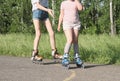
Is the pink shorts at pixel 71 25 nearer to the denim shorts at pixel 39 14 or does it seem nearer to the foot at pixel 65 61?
the foot at pixel 65 61

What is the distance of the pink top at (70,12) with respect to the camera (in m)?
10.3

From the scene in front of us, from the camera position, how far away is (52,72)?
9.51 meters

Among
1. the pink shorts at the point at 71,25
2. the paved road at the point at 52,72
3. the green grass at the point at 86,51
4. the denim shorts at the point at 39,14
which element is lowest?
the green grass at the point at 86,51

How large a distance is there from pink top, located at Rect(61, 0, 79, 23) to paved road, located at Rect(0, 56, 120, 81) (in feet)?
3.67

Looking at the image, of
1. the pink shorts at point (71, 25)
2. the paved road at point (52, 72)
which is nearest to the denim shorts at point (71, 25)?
the pink shorts at point (71, 25)

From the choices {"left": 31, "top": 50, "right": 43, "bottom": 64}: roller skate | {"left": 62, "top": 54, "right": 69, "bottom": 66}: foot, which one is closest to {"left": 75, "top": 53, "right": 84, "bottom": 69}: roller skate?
{"left": 62, "top": 54, "right": 69, "bottom": 66}: foot

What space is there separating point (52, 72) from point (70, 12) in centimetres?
161

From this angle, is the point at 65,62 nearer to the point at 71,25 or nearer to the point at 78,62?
the point at 78,62

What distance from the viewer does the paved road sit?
860 cm

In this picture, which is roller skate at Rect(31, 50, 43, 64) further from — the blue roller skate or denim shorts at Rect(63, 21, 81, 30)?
denim shorts at Rect(63, 21, 81, 30)

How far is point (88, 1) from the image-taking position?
6347 centimetres

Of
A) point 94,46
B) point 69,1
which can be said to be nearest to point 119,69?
point 69,1

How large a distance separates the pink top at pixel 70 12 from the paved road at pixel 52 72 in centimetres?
112

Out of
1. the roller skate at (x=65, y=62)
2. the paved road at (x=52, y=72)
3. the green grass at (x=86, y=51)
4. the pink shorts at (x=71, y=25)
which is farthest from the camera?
the green grass at (x=86, y=51)
